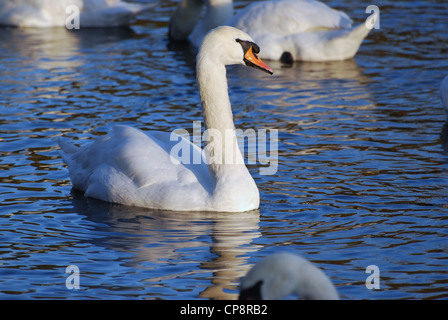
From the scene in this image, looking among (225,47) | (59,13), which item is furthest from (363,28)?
(59,13)

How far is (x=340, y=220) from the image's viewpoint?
25.9 ft

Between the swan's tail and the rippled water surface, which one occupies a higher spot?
the swan's tail

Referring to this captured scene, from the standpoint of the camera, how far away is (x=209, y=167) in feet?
27.0

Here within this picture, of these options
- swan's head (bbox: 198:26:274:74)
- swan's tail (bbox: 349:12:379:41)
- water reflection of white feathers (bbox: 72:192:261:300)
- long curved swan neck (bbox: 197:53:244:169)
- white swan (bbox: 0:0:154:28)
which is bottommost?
water reflection of white feathers (bbox: 72:192:261:300)

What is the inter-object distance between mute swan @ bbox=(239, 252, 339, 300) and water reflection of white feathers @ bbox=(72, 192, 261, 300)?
1.48m

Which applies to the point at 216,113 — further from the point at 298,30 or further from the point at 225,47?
the point at 298,30

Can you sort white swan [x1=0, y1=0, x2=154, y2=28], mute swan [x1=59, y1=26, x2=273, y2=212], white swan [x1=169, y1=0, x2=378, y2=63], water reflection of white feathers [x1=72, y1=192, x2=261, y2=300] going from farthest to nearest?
1. white swan [x1=0, y1=0, x2=154, y2=28]
2. white swan [x1=169, y1=0, x2=378, y2=63]
3. mute swan [x1=59, y1=26, x2=273, y2=212]
4. water reflection of white feathers [x1=72, y1=192, x2=261, y2=300]

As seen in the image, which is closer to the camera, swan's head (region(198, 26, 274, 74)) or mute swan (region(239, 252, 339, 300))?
mute swan (region(239, 252, 339, 300))

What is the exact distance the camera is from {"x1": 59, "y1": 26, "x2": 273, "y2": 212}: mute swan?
26.8ft

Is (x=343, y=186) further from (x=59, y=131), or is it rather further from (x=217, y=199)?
(x=59, y=131)

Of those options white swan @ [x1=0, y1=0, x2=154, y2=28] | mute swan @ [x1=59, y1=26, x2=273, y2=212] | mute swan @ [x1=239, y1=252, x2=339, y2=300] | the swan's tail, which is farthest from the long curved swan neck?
white swan @ [x1=0, y1=0, x2=154, y2=28]

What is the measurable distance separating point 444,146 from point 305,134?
1574 mm

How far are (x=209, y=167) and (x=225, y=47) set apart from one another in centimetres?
107

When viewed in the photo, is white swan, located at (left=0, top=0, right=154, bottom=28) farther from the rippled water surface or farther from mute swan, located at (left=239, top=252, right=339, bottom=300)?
mute swan, located at (left=239, top=252, right=339, bottom=300)
